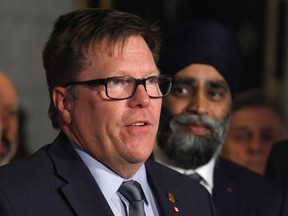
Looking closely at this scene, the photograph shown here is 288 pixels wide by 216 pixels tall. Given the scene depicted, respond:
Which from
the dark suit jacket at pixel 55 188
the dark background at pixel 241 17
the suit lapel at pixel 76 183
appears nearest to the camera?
the dark suit jacket at pixel 55 188

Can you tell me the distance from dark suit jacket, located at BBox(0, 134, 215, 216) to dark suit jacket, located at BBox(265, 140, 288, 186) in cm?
138

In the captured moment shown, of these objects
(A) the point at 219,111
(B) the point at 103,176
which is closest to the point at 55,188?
(B) the point at 103,176

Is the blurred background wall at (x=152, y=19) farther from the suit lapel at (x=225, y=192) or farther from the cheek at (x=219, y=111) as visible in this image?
the suit lapel at (x=225, y=192)

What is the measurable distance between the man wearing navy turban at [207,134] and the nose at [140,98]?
135cm

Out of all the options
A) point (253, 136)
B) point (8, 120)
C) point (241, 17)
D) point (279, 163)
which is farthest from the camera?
point (241, 17)

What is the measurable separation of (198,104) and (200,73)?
0.21m

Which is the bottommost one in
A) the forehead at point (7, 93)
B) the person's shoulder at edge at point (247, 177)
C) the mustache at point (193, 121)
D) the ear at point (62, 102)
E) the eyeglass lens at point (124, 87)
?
the person's shoulder at edge at point (247, 177)

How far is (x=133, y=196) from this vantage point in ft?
12.6

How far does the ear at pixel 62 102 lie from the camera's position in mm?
3869

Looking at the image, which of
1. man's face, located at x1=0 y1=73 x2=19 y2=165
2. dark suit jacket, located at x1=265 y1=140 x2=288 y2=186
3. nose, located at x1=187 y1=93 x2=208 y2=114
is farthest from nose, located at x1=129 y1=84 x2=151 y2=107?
man's face, located at x1=0 y1=73 x2=19 y2=165

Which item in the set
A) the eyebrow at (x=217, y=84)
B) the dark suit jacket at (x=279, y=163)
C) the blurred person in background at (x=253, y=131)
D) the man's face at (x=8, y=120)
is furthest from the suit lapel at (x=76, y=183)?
the blurred person in background at (x=253, y=131)

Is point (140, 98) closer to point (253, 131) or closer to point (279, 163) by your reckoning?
point (279, 163)

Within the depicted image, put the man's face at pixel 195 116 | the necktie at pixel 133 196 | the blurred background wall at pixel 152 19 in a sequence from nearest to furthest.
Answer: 1. the necktie at pixel 133 196
2. the man's face at pixel 195 116
3. the blurred background wall at pixel 152 19

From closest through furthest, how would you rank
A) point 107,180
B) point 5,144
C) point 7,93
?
point 107,180, point 5,144, point 7,93
